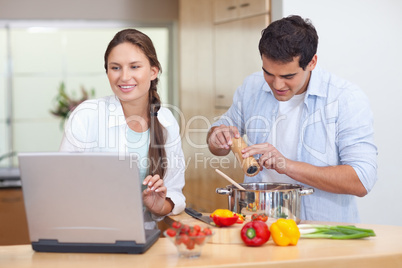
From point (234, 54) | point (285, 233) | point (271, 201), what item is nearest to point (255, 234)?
point (285, 233)

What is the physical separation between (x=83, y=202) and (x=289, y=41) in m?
1.11

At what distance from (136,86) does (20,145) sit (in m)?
3.49

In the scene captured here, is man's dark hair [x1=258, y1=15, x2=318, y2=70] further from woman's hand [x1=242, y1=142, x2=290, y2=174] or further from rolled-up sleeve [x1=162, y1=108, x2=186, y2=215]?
rolled-up sleeve [x1=162, y1=108, x2=186, y2=215]

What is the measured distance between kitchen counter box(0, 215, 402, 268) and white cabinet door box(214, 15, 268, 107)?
1.79 m

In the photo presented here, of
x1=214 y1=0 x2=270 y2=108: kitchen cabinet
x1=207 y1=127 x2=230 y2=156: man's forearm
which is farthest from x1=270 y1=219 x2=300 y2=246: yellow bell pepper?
x1=214 y1=0 x2=270 y2=108: kitchen cabinet

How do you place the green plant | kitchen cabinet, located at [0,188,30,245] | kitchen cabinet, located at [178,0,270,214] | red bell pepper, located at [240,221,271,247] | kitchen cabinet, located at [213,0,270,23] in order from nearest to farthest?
red bell pepper, located at [240,221,271,247] → kitchen cabinet, located at [213,0,270,23] → kitchen cabinet, located at [178,0,270,214] → kitchen cabinet, located at [0,188,30,245] → the green plant

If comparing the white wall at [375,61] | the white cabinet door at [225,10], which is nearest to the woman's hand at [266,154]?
the white wall at [375,61]

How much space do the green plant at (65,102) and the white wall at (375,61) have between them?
256 cm

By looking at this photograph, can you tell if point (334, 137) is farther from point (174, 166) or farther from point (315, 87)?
point (174, 166)

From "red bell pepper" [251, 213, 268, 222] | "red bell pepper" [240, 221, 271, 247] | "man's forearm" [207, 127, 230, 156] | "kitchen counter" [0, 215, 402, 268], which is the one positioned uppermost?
"man's forearm" [207, 127, 230, 156]

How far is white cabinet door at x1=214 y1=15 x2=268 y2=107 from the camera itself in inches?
138

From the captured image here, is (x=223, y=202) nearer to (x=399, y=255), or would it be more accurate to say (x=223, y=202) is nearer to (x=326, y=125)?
(x=326, y=125)

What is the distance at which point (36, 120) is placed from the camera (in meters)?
5.55

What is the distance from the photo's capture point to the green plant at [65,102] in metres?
5.19
